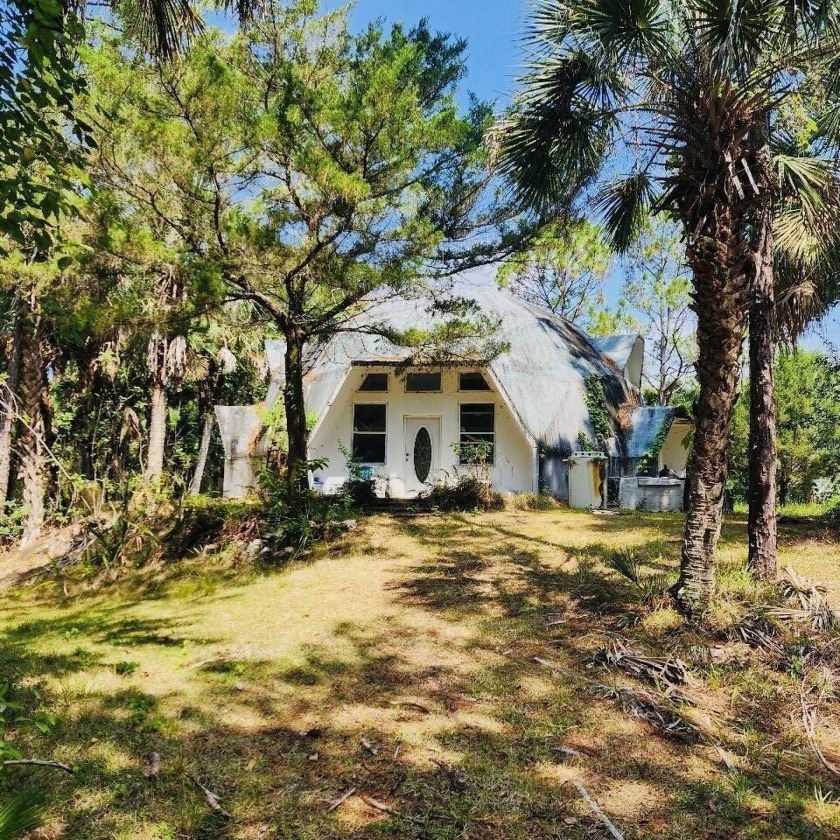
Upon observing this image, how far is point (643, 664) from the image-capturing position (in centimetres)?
500

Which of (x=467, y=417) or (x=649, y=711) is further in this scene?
(x=467, y=417)

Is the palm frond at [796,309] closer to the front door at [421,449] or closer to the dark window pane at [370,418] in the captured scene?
the front door at [421,449]

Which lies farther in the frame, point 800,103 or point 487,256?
point 487,256

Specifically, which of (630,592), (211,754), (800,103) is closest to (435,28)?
(800,103)

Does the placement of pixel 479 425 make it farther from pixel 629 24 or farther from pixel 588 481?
pixel 629 24

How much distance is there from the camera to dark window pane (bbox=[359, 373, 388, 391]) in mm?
17219

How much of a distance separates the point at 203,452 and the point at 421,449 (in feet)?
19.0

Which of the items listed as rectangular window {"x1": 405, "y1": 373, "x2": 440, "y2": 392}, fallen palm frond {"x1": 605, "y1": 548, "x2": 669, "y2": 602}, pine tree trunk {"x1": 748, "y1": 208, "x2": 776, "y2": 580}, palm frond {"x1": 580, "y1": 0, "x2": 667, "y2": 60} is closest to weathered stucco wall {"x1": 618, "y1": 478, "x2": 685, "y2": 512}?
rectangular window {"x1": 405, "y1": 373, "x2": 440, "y2": 392}

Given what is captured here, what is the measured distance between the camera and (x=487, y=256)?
36.2ft

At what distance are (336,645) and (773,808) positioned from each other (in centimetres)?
391

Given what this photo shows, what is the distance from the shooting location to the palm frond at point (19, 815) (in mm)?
1637

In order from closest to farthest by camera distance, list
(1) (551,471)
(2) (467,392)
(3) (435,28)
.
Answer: (3) (435,28)
(1) (551,471)
(2) (467,392)

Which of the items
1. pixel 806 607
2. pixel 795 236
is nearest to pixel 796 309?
pixel 795 236

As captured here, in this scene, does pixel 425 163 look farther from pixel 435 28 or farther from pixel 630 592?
pixel 630 592
